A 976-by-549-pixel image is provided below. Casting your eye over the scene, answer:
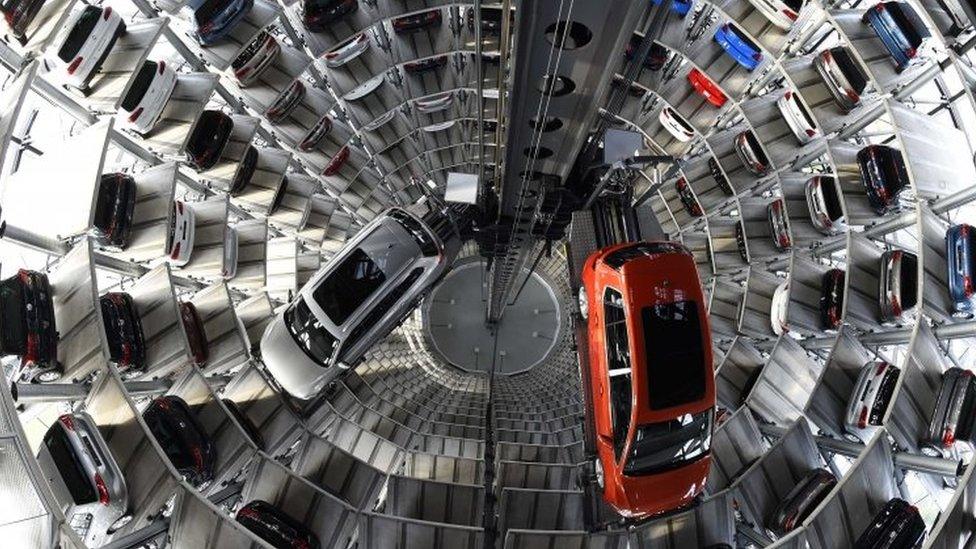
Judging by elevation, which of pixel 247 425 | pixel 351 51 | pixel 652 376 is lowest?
pixel 247 425

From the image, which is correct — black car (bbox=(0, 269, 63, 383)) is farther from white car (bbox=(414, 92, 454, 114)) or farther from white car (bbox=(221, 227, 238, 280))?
white car (bbox=(414, 92, 454, 114))

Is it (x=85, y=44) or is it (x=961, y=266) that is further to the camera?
(x=961, y=266)

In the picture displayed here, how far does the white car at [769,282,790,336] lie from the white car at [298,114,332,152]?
47.2 feet

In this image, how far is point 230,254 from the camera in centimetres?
1492

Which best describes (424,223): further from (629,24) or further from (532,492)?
(629,24)

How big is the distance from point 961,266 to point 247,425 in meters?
15.0

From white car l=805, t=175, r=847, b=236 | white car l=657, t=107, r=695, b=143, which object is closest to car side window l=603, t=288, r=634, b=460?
white car l=805, t=175, r=847, b=236

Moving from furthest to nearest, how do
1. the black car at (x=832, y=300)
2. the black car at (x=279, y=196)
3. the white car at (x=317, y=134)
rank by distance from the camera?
the white car at (x=317, y=134), the black car at (x=279, y=196), the black car at (x=832, y=300)

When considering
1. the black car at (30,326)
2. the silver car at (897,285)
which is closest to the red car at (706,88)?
the silver car at (897,285)

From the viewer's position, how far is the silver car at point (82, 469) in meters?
7.81

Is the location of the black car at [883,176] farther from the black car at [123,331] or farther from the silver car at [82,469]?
the black car at [123,331]

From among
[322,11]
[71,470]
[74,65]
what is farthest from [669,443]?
[322,11]

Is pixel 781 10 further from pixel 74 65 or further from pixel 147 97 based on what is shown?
pixel 74 65

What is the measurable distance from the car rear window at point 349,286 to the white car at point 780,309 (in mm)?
10426
